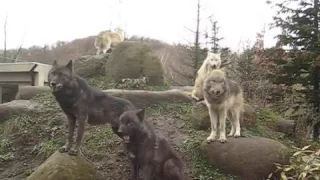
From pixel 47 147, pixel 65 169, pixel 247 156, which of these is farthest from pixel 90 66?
pixel 247 156

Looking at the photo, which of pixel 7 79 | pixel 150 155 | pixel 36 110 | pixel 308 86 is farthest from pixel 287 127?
pixel 7 79

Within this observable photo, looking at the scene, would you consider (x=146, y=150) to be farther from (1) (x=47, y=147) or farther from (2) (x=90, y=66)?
(2) (x=90, y=66)

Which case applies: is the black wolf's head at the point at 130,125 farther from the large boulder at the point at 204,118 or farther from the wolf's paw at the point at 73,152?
the large boulder at the point at 204,118

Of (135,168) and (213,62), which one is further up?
(213,62)

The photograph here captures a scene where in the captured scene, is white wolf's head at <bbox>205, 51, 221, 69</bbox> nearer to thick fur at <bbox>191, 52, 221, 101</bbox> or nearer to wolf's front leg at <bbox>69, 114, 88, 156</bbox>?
thick fur at <bbox>191, 52, 221, 101</bbox>

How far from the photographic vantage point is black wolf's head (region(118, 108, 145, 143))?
16.9 ft

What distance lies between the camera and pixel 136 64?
437 inches

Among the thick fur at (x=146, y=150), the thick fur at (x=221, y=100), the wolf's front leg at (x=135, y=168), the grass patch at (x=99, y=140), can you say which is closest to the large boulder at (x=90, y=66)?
the grass patch at (x=99, y=140)

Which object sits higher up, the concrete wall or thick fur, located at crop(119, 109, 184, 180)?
the concrete wall

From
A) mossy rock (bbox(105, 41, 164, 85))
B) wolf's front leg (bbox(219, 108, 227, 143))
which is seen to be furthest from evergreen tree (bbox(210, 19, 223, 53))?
wolf's front leg (bbox(219, 108, 227, 143))

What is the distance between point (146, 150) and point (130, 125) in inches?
18.9

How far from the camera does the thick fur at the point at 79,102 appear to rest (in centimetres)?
551

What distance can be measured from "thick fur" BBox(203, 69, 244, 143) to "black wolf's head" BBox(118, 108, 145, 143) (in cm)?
165

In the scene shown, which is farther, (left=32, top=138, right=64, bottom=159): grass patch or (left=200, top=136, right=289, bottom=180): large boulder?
(left=32, top=138, right=64, bottom=159): grass patch
